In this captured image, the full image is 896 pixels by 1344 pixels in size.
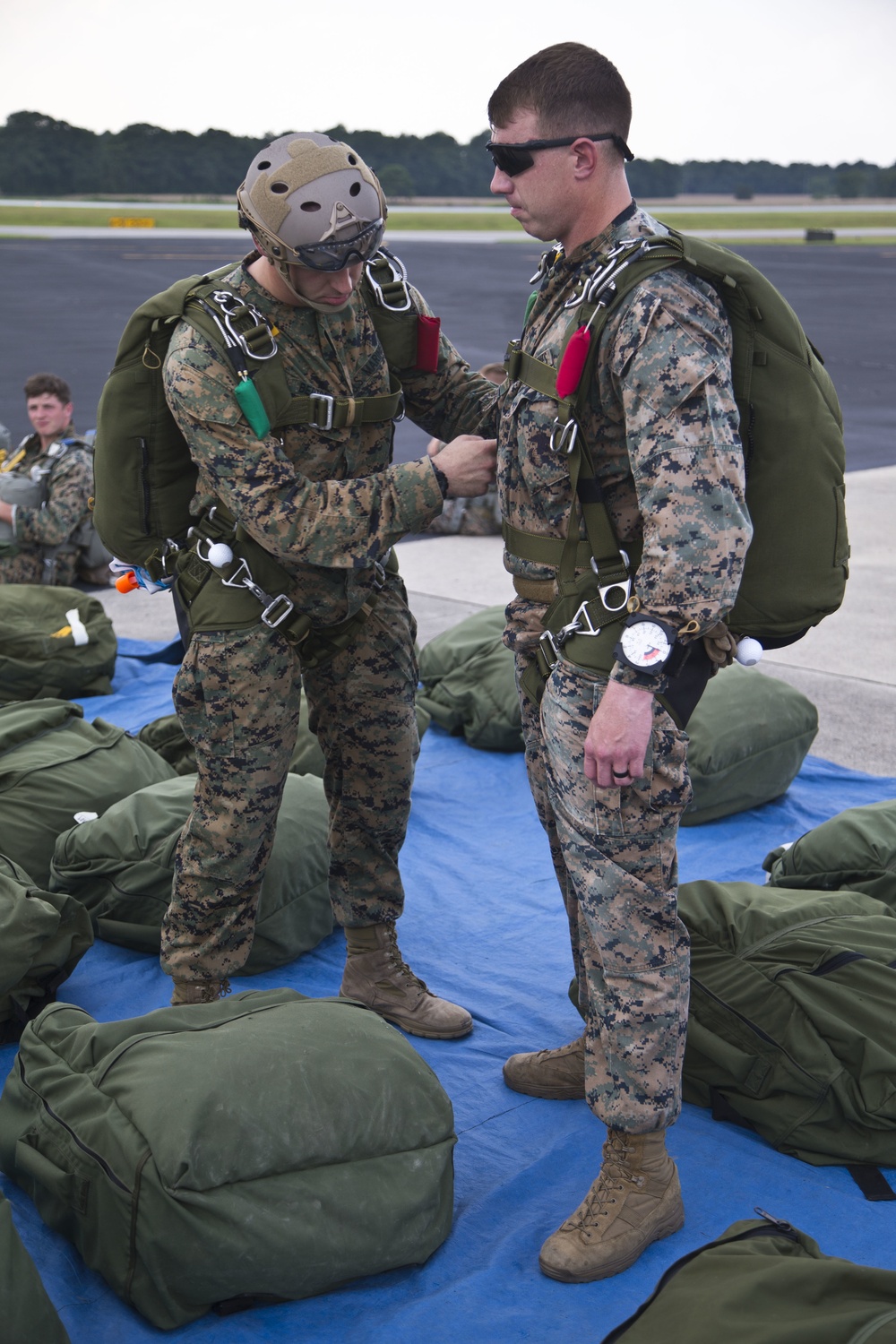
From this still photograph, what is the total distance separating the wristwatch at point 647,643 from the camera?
2.30m

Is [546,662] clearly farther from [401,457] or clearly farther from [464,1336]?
[401,457]

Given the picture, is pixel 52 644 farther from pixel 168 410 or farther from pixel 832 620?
pixel 832 620

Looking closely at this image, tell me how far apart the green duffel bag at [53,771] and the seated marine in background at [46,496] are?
3.02 metres

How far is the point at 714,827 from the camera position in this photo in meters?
4.83

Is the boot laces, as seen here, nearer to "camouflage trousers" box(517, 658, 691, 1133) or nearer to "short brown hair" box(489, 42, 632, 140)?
"camouflage trousers" box(517, 658, 691, 1133)

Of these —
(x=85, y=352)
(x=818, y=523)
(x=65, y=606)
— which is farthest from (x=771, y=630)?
(x=85, y=352)

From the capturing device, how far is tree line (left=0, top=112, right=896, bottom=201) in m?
65.8

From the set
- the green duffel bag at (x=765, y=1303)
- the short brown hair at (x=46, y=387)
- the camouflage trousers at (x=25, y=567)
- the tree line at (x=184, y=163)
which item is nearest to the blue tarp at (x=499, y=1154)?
the green duffel bag at (x=765, y=1303)

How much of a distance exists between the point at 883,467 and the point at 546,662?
10.6m

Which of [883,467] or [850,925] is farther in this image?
[883,467]

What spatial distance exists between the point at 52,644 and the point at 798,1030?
162 inches

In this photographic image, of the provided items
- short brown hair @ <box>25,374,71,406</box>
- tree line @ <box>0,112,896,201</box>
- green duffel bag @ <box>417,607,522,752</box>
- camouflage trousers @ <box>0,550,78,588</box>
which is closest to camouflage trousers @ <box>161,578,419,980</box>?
green duffel bag @ <box>417,607,522,752</box>

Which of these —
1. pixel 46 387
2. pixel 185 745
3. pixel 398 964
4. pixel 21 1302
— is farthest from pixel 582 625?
pixel 46 387

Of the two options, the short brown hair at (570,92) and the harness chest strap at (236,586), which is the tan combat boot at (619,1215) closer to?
the harness chest strap at (236,586)
